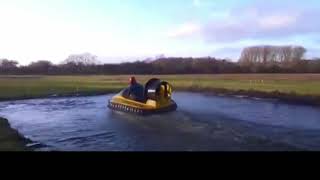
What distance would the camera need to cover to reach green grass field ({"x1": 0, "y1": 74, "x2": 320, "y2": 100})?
2453 mm

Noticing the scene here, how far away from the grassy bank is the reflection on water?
58mm

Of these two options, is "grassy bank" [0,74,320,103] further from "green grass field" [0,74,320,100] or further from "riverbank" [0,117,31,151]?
"riverbank" [0,117,31,151]

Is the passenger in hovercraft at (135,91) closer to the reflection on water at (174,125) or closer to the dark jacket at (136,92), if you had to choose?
the dark jacket at (136,92)

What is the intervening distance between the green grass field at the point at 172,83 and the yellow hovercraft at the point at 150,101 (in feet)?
0.15

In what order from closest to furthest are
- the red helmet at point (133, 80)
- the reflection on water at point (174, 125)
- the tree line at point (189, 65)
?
the reflection on water at point (174, 125) < the tree line at point (189, 65) < the red helmet at point (133, 80)

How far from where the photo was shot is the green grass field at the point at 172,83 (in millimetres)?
2453

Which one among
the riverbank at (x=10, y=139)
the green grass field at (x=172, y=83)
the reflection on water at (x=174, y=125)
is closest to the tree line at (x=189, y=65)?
the green grass field at (x=172, y=83)

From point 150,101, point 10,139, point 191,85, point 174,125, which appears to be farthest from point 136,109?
point 10,139

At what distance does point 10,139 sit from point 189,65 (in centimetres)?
106

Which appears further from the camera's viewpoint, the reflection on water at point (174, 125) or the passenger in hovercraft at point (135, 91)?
the passenger in hovercraft at point (135, 91)

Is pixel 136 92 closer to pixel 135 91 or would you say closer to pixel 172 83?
pixel 135 91
